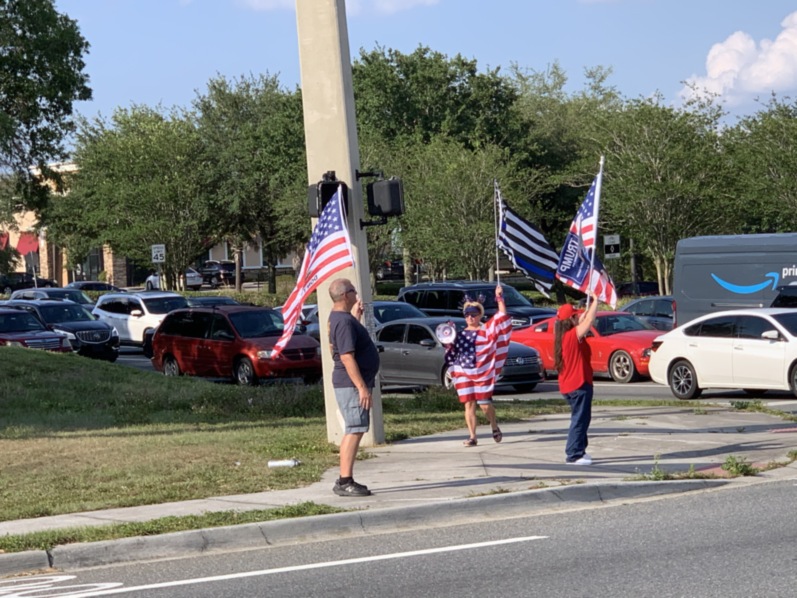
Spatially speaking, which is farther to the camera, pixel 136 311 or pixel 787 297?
A: pixel 136 311

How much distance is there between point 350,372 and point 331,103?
476 cm

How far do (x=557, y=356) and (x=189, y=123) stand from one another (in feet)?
189

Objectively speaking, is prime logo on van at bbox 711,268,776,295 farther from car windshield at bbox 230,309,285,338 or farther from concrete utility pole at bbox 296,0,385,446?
concrete utility pole at bbox 296,0,385,446

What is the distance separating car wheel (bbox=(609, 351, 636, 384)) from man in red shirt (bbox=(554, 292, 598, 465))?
13882 mm

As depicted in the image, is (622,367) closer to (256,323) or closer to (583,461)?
(256,323)

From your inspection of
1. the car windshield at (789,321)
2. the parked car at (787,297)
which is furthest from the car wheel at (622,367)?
the car windshield at (789,321)

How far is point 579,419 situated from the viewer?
42.1ft

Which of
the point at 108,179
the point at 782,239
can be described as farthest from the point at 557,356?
the point at 108,179

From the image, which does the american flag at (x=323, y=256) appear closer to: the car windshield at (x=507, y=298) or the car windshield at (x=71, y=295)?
the car windshield at (x=507, y=298)

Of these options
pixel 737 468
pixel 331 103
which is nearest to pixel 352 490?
pixel 737 468

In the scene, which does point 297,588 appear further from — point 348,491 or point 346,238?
point 346,238

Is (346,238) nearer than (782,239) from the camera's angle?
Yes

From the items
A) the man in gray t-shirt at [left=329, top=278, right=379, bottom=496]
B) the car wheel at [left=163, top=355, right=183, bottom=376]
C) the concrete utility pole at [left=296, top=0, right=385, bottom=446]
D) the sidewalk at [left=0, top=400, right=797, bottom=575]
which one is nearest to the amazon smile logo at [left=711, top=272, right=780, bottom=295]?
the sidewalk at [left=0, top=400, right=797, bottom=575]

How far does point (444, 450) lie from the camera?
47.6 feet
